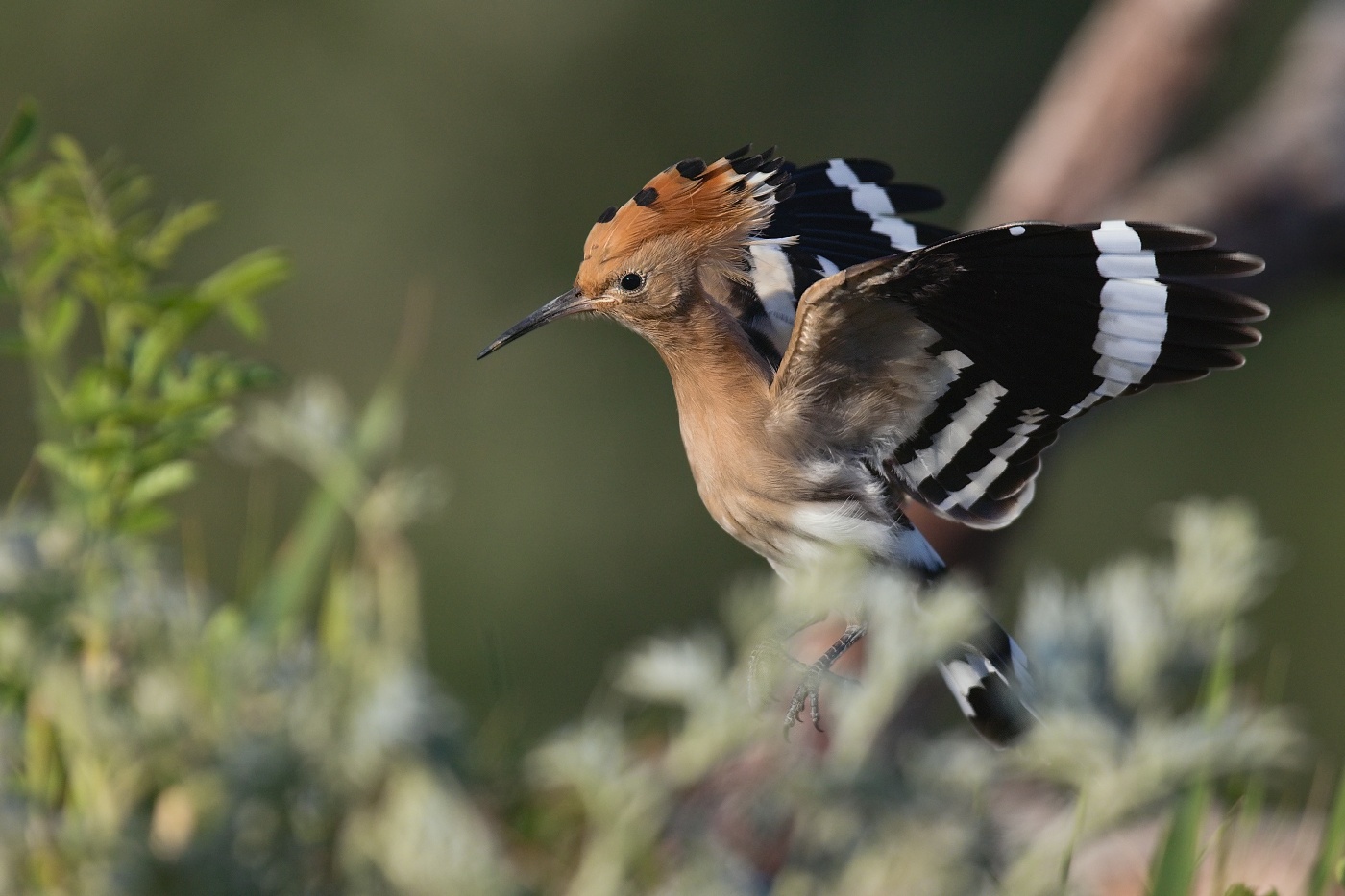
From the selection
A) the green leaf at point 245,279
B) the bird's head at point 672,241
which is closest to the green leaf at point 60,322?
the green leaf at point 245,279

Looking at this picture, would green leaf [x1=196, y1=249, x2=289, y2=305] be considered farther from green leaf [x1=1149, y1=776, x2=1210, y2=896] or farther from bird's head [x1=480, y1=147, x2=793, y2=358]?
green leaf [x1=1149, y1=776, x2=1210, y2=896]

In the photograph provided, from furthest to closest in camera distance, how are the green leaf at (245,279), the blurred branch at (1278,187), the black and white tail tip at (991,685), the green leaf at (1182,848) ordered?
the blurred branch at (1278,187), the black and white tail tip at (991,685), the green leaf at (245,279), the green leaf at (1182,848)

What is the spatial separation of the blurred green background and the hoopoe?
4358 mm

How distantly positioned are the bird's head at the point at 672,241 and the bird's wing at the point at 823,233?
0.28 ft

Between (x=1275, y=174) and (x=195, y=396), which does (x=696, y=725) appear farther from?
(x=1275, y=174)

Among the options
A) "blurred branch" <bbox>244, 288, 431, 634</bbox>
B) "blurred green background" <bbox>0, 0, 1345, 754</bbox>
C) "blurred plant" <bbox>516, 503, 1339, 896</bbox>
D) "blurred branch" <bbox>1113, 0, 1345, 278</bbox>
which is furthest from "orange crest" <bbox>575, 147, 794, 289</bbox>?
"blurred green background" <bbox>0, 0, 1345, 754</bbox>

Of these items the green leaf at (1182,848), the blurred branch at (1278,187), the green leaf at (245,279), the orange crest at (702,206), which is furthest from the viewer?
the blurred branch at (1278,187)

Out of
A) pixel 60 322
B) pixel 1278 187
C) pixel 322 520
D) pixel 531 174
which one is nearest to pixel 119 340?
pixel 60 322

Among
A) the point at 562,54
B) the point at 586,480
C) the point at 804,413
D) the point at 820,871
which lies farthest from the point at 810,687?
the point at 562,54

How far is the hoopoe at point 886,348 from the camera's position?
40.2 inches

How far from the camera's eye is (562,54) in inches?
237

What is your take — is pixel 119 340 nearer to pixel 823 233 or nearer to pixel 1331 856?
pixel 823 233

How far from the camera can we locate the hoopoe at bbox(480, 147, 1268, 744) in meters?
1.02

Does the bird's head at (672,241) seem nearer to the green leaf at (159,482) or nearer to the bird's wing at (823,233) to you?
the bird's wing at (823,233)
